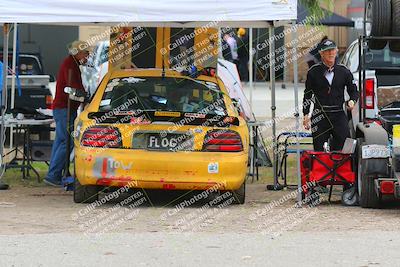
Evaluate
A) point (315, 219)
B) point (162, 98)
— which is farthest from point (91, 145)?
point (315, 219)

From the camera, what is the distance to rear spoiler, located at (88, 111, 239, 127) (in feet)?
33.6

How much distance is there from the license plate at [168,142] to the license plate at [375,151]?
1.84 metres

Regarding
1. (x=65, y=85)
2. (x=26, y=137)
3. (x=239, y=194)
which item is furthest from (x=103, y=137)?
(x=26, y=137)

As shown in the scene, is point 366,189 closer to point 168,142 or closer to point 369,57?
point 168,142

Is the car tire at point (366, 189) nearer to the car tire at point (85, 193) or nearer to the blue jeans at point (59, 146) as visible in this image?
the car tire at point (85, 193)

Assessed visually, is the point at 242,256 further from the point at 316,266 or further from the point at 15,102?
the point at 15,102

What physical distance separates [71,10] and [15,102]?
239 inches

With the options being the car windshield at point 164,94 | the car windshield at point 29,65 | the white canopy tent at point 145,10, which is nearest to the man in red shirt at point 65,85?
the car windshield at point 164,94

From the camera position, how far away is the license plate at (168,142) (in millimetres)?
10039

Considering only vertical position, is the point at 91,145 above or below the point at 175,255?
above

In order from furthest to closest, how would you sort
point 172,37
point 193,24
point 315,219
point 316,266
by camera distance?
point 172,37 < point 193,24 < point 315,219 < point 316,266

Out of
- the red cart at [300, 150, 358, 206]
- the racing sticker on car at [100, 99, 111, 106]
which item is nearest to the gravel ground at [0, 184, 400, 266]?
the red cart at [300, 150, 358, 206]

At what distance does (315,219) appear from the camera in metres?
9.65

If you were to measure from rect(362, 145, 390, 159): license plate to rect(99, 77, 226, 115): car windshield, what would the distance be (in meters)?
1.65
